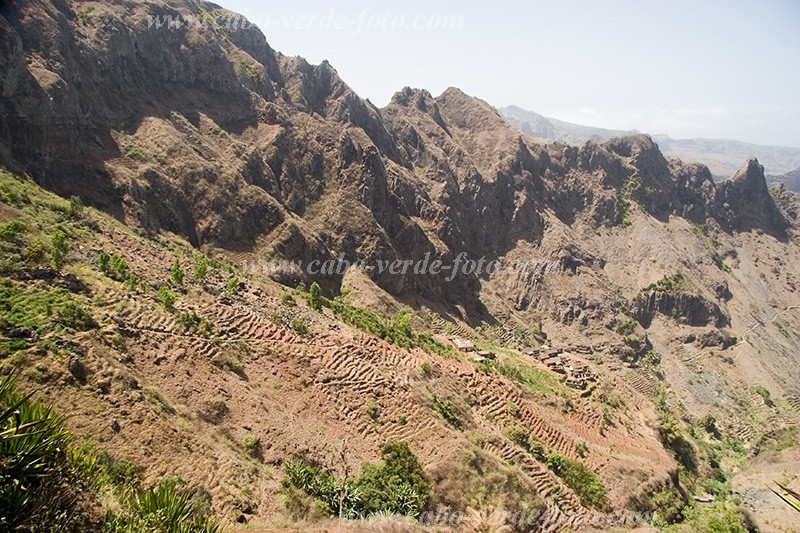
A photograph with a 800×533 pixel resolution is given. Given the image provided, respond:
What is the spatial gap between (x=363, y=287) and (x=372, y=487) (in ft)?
126

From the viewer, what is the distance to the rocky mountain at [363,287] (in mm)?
23031

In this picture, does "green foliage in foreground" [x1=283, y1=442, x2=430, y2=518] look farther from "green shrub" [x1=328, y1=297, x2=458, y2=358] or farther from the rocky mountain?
"green shrub" [x1=328, y1=297, x2=458, y2=358]

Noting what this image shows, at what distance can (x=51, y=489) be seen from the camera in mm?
9477

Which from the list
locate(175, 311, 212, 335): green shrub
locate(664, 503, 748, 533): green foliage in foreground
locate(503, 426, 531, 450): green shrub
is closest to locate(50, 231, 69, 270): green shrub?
locate(175, 311, 212, 335): green shrub

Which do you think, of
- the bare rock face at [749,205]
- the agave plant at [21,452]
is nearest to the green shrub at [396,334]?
the agave plant at [21,452]

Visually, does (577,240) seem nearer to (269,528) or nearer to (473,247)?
(473,247)

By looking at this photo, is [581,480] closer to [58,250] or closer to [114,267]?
[114,267]

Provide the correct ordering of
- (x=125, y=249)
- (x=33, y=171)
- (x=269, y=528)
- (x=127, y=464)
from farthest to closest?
(x=33, y=171), (x=125, y=249), (x=127, y=464), (x=269, y=528)

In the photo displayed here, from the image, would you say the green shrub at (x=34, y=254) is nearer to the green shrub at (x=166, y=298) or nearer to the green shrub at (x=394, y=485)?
the green shrub at (x=166, y=298)

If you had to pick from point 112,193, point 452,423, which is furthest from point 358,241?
point 452,423

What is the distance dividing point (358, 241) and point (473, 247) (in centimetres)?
2913

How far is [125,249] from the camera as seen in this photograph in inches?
1359

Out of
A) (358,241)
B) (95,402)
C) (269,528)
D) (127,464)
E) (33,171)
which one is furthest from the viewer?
(358,241)

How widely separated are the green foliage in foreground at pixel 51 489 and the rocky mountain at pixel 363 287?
261 inches
